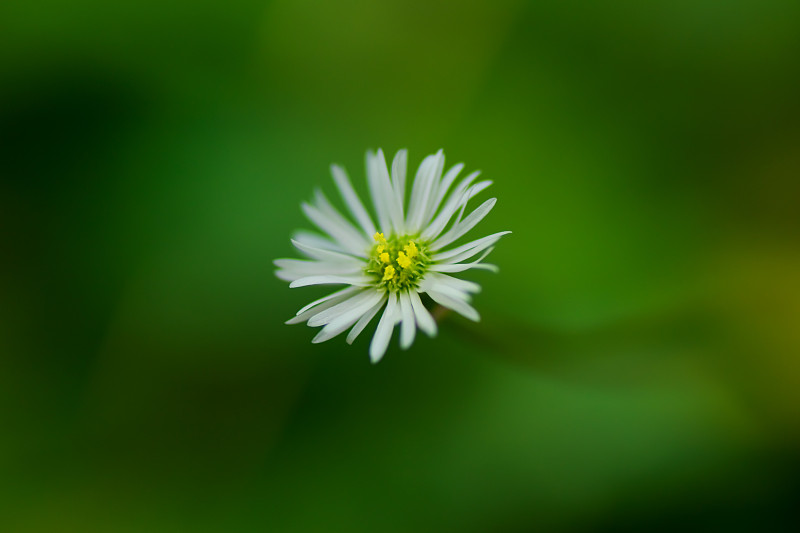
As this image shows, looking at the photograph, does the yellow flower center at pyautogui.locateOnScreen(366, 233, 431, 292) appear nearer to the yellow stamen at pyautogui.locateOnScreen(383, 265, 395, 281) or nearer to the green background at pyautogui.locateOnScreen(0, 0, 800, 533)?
the yellow stamen at pyautogui.locateOnScreen(383, 265, 395, 281)

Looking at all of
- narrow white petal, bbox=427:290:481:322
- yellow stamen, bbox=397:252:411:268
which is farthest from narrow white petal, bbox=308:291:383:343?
narrow white petal, bbox=427:290:481:322

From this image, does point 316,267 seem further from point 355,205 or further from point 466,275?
point 466,275

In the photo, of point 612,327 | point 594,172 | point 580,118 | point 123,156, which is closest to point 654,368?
point 612,327

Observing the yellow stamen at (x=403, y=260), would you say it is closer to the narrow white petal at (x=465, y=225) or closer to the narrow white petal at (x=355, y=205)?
the narrow white petal at (x=465, y=225)

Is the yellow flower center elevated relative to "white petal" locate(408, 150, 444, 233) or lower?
lower

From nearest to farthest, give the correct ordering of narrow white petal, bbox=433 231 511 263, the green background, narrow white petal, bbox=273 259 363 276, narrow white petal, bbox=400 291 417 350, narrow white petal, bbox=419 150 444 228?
narrow white petal, bbox=400 291 417 350 < narrow white petal, bbox=433 231 511 263 < narrow white petal, bbox=419 150 444 228 < narrow white petal, bbox=273 259 363 276 < the green background

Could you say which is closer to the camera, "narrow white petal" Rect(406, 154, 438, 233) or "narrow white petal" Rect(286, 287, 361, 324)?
"narrow white petal" Rect(286, 287, 361, 324)
